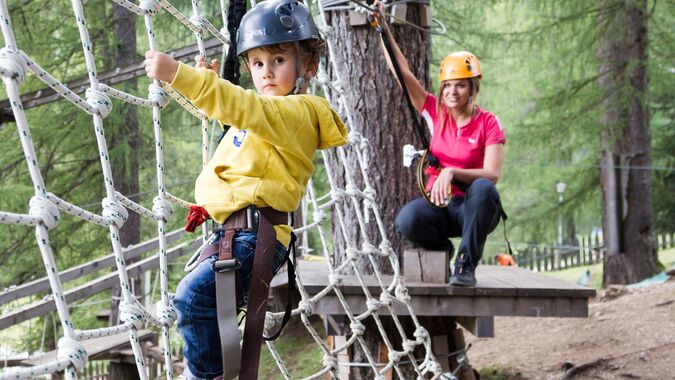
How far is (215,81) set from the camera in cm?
176

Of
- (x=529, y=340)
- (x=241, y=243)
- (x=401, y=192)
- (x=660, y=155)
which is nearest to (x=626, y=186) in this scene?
(x=660, y=155)

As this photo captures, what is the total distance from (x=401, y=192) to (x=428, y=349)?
755mm

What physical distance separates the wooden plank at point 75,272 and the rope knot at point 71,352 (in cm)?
342

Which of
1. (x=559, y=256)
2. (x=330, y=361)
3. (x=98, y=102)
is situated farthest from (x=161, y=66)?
(x=559, y=256)

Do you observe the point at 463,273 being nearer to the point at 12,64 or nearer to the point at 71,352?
the point at 71,352

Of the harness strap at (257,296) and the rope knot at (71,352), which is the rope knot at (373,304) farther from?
the rope knot at (71,352)

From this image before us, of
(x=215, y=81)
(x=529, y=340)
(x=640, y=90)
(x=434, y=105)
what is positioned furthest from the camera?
(x=640, y=90)

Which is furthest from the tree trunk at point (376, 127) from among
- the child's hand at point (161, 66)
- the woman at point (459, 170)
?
the child's hand at point (161, 66)

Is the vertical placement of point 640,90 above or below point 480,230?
above

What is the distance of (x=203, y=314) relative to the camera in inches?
76.1

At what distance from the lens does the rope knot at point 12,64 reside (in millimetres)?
1559

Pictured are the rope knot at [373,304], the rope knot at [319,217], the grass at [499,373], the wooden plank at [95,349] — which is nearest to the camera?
the rope knot at [319,217]

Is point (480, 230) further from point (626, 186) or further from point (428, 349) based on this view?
point (626, 186)

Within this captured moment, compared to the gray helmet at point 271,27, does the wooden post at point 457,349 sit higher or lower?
lower
